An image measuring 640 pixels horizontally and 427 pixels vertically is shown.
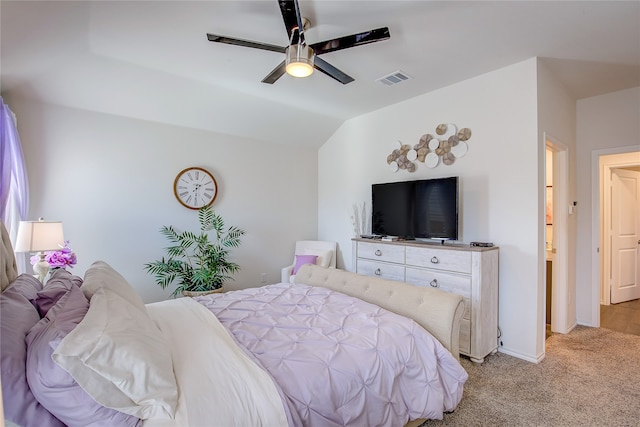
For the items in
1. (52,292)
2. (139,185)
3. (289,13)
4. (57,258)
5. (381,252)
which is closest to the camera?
(52,292)

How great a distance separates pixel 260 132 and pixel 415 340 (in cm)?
363

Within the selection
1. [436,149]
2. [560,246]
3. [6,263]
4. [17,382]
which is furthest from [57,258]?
[560,246]

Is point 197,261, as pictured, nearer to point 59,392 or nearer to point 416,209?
point 416,209

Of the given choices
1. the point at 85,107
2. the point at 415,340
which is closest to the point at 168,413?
the point at 415,340

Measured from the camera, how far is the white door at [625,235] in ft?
14.8

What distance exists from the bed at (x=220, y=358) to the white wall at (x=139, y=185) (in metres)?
1.80

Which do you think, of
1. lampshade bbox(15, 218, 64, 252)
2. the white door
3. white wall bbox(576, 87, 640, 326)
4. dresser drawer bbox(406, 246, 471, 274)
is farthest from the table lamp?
the white door

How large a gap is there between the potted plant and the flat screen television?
2.07 metres

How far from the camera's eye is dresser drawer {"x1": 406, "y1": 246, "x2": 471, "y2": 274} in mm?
2838

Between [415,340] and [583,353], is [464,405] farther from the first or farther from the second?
[583,353]

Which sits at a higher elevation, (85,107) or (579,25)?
(579,25)

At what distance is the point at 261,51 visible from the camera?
105 inches

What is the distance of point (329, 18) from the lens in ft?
7.33

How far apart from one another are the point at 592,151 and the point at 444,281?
101 inches
